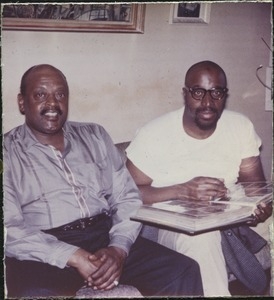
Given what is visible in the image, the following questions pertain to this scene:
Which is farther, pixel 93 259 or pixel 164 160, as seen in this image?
pixel 164 160

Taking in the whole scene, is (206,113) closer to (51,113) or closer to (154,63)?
(154,63)

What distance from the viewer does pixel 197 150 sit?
1581mm

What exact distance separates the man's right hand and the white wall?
45 centimetres

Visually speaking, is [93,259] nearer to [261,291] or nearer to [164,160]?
[164,160]

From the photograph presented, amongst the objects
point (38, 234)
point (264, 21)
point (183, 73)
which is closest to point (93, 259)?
point (38, 234)

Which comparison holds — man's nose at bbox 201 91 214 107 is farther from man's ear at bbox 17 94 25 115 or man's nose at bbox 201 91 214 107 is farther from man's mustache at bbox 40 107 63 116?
man's ear at bbox 17 94 25 115

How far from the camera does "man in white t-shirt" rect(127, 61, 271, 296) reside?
154 centimetres

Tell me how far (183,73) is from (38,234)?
0.78m

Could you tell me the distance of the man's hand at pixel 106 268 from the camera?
1.40 meters

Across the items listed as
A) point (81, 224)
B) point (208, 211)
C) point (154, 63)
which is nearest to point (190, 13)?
point (154, 63)

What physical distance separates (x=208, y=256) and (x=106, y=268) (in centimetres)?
36

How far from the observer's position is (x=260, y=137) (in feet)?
5.28

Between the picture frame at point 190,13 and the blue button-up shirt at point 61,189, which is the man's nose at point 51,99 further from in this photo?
the picture frame at point 190,13

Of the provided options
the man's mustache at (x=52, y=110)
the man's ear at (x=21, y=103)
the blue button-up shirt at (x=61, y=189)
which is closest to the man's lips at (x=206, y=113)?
the blue button-up shirt at (x=61, y=189)
